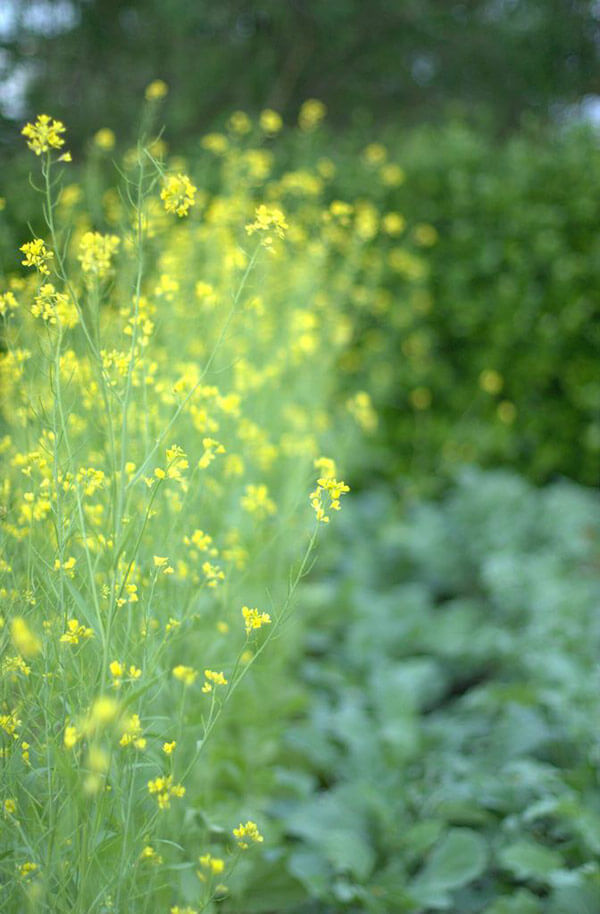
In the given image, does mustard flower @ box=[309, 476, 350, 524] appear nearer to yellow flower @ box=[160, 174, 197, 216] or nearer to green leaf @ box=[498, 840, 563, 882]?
yellow flower @ box=[160, 174, 197, 216]

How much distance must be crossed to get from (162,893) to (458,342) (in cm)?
424

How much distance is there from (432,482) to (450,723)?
219 cm

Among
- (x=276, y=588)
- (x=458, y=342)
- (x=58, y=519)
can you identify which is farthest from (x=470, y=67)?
(x=58, y=519)

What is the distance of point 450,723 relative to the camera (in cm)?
286

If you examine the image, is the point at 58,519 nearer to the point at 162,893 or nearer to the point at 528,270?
the point at 162,893

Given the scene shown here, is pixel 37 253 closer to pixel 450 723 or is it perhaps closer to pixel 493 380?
pixel 450 723

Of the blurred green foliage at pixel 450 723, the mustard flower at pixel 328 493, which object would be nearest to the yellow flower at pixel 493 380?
the blurred green foliage at pixel 450 723

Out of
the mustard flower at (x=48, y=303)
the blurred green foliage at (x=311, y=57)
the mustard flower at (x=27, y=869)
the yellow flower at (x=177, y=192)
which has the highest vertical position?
the blurred green foliage at (x=311, y=57)

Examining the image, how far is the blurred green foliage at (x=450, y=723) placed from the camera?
2133 millimetres

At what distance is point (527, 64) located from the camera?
11125 mm

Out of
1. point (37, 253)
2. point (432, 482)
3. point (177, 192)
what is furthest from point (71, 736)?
point (432, 482)

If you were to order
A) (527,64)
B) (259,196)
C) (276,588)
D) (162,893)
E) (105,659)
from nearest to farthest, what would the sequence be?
(105,659) → (162,893) → (276,588) → (259,196) → (527,64)

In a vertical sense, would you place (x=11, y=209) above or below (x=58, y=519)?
above

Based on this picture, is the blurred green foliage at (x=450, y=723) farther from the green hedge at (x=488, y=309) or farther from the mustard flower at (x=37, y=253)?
the mustard flower at (x=37, y=253)
